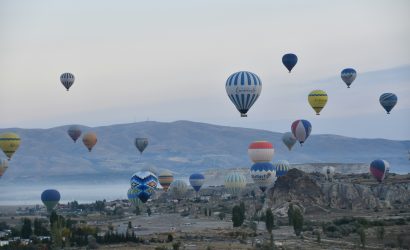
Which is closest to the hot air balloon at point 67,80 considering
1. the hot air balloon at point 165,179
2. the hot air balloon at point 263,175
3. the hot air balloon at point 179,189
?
the hot air balloon at point 165,179

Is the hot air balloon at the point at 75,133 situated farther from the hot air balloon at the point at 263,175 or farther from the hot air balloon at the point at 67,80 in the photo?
the hot air balloon at the point at 263,175

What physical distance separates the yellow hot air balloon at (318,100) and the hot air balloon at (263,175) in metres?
9.34

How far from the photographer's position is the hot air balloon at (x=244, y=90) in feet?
268

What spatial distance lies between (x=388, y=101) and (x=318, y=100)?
11.0m

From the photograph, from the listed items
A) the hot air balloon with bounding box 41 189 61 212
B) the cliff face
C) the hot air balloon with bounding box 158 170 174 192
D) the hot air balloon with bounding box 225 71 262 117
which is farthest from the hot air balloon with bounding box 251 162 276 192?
the hot air balloon with bounding box 158 170 174 192

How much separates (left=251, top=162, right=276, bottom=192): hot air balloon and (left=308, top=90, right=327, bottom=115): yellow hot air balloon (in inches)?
368

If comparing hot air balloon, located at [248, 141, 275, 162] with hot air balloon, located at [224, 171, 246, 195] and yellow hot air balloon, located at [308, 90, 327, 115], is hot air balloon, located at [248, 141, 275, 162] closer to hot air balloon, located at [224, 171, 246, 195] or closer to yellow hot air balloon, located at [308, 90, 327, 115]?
yellow hot air balloon, located at [308, 90, 327, 115]

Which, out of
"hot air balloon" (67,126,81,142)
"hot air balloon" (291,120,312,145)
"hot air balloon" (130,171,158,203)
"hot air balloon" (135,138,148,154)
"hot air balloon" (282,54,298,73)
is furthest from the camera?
"hot air balloon" (135,138,148,154)

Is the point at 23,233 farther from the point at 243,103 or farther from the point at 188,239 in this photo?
the point at 243,103

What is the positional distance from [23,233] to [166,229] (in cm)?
1432

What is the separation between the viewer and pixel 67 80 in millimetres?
111375

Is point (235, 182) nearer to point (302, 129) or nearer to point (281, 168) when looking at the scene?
point (281, 168)

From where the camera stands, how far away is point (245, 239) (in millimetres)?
62594

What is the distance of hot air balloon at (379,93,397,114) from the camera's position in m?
104
